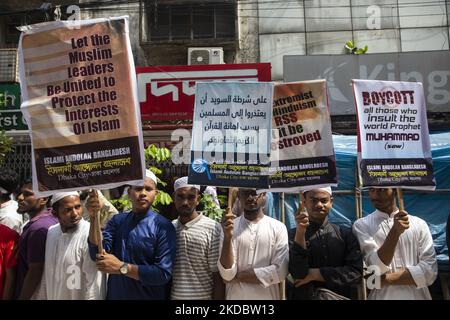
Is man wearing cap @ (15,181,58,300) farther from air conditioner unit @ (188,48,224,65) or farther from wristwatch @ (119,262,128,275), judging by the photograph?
air conditioner unit @ (188,48,224,65)

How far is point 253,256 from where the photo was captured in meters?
3.46

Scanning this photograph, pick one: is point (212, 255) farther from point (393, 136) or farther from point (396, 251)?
point (393, 136)

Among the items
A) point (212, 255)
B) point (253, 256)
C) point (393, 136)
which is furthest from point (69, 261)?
point (393, 136)

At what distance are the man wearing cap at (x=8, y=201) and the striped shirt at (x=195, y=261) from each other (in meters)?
1.90

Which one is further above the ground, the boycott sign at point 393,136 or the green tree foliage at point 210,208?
the boycott sign at point 393,136

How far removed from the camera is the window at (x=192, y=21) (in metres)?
12.1

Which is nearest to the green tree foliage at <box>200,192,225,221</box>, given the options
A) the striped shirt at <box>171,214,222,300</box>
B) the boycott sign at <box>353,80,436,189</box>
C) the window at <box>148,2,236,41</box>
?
the striped shirt at <box>171,214,222,300</box>

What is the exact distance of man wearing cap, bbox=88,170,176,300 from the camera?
3135 millimetres

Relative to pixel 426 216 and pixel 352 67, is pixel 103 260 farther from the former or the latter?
pixel 352 67

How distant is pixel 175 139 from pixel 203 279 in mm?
4958

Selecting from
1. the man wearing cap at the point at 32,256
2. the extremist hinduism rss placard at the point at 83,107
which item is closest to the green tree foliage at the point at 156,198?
the man wearing cap at the point at 32,256

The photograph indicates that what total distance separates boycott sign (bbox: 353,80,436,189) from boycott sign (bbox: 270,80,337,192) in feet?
0.83

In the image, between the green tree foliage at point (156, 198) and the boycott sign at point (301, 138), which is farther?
the green tree foliage at point (156, 198)

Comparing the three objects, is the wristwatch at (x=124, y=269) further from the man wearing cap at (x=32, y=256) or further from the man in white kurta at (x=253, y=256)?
the man wearing cap at (x=32, y=256)
